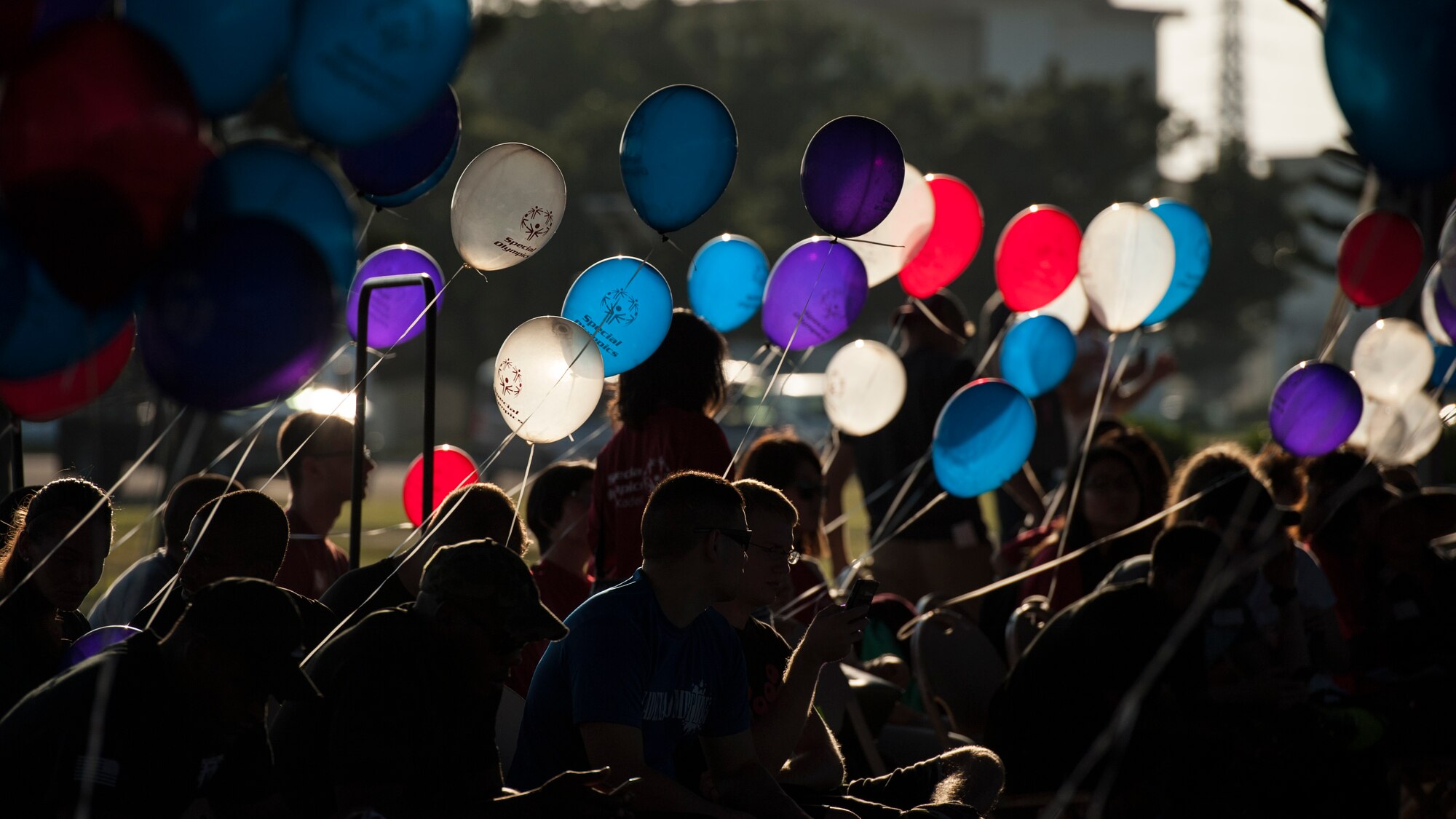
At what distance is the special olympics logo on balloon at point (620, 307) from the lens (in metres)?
4.05

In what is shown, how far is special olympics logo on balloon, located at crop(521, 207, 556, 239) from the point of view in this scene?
415 centimetres

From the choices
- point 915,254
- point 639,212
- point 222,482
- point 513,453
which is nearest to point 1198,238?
point 915,254

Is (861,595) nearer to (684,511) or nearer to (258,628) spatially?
(684,511)

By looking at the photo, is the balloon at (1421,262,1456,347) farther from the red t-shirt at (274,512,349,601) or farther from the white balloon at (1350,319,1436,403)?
the red t-shirt at (274,512,349,601)

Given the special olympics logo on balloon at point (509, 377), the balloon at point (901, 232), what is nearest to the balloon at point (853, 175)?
the balloon at point (901, 232)

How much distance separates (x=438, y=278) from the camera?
489 cm

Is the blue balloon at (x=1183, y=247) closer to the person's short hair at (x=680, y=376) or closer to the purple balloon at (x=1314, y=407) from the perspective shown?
the purple balloon at (x=1314, y=407)

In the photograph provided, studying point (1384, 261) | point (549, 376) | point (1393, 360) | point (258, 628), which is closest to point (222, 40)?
point (258, 628)

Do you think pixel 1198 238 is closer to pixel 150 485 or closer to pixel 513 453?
pixel 150 485

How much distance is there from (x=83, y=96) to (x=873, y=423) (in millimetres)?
3844

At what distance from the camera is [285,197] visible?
2.41 meters

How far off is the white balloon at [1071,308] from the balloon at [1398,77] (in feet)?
9.23

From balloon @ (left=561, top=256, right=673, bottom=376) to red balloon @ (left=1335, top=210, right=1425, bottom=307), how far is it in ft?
9.19

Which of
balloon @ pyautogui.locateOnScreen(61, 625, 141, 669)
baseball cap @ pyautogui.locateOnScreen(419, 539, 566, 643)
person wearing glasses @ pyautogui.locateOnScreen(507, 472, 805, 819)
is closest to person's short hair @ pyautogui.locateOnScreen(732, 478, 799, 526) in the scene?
person wearing glasses @ pyautogui.locateOnScreen(507, 472, 805, 819)
